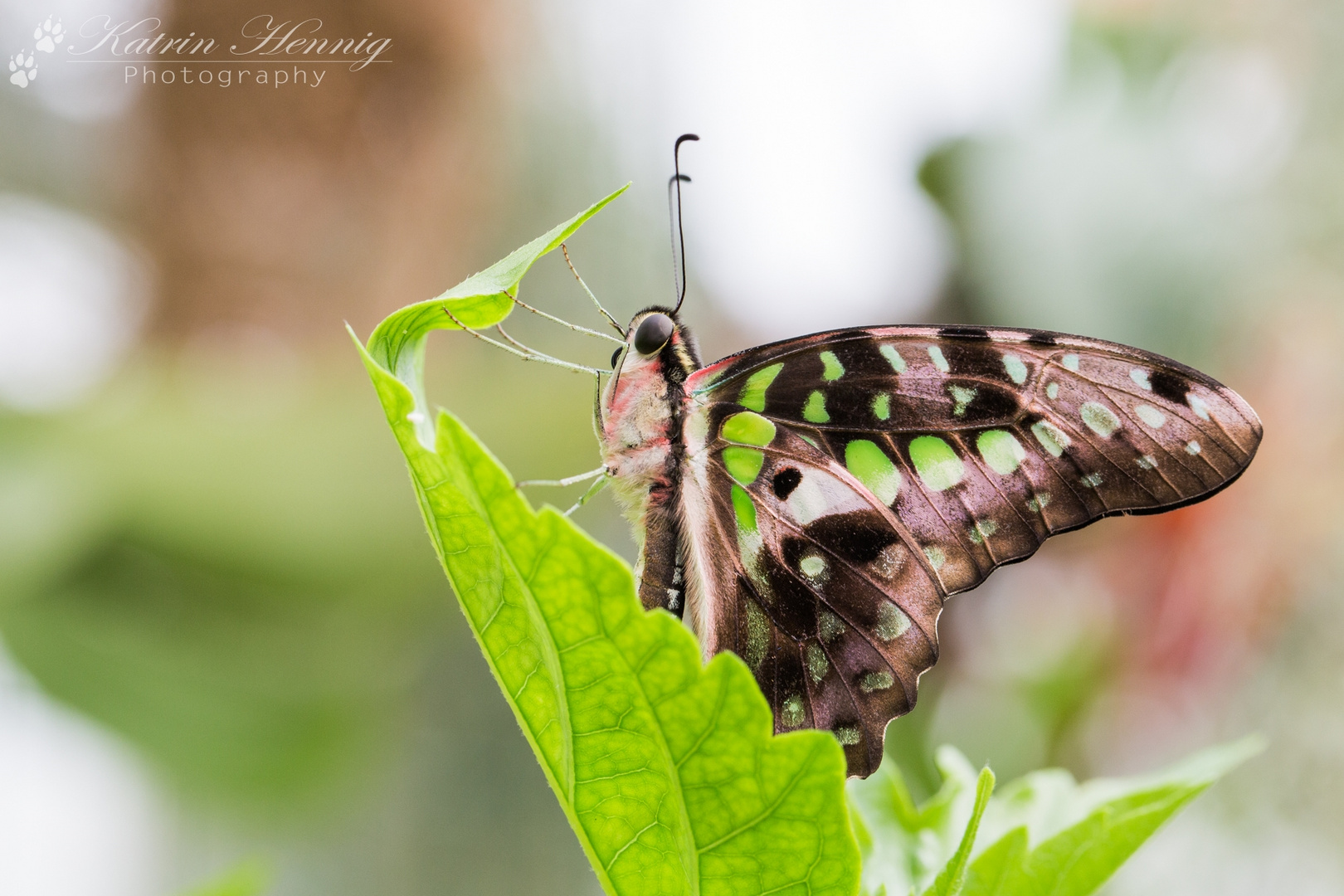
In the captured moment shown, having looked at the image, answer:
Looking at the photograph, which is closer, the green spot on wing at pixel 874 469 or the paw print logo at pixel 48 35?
the green spot on wing at pixel 874 469

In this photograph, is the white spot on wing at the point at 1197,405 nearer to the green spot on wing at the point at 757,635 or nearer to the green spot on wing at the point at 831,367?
the green spot on wing at the point at 831,367

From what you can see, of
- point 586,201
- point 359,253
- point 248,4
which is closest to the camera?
point 248,4

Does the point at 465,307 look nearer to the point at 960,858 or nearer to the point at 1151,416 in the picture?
the point at 960,858

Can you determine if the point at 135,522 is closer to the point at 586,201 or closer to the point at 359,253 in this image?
the point at 359,253

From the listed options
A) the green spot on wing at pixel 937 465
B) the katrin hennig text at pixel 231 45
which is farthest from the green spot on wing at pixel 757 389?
the katrin hennig text at pixel 231 45

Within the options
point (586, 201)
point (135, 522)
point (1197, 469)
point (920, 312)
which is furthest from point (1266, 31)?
point (135, 522)

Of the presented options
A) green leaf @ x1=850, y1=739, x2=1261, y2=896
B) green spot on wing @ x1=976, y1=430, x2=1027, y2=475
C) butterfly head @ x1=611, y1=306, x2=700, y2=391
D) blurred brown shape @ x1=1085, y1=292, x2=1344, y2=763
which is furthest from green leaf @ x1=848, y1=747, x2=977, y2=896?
blurred brown shape @ x1=1085, y1=292, x2=1344, y2=763
